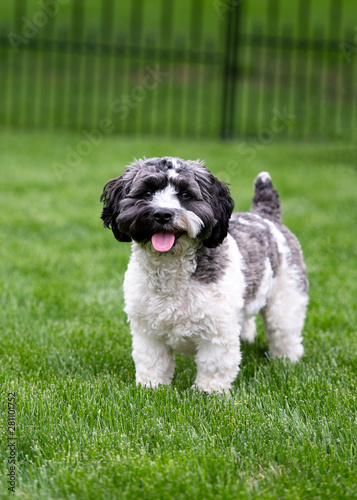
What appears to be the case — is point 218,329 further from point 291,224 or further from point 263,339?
point 291,224

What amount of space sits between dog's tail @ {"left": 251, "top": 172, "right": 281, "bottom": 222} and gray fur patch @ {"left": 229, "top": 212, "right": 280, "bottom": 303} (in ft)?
0.84

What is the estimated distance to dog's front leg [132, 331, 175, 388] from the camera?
3654 mm

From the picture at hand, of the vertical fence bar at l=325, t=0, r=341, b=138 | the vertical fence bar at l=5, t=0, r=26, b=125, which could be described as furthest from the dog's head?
the vertical fence bar at l=5, t=0, r=26, b=125

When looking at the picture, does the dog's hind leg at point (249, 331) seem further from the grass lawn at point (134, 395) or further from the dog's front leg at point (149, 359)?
the dog's front leg at point (149, 359)

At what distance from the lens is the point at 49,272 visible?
5965 mm

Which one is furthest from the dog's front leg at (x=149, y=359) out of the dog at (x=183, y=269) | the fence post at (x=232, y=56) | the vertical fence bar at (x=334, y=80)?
the vertical fence bar at (x=334, y=80)

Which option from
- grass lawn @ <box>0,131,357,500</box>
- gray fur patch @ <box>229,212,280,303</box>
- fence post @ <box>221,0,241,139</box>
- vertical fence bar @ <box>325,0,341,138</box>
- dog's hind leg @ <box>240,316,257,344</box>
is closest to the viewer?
grass lawn @ <box>0,131,357,500</box>

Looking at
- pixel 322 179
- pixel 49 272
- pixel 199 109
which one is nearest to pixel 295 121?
pixel 199 109

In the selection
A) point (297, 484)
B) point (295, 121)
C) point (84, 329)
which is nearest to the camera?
point (297, 484)

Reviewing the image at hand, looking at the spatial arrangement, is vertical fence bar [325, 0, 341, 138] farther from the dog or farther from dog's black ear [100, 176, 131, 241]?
dog's black ear [100, 176, 131, 241]

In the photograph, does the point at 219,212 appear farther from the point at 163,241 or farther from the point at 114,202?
the point at 114,202

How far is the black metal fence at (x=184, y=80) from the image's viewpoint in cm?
1398

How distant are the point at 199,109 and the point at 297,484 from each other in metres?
Answer: 14.8

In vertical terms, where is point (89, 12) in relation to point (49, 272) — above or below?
above
